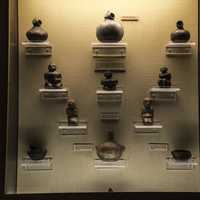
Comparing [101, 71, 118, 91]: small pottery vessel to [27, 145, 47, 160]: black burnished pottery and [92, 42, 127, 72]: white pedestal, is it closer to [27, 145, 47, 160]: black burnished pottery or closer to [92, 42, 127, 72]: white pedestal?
[92, 42, 127, 72]: white pedestal

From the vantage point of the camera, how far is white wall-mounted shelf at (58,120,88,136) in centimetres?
142

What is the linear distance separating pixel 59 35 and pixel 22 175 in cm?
53

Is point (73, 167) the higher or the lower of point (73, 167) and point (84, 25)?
the lower

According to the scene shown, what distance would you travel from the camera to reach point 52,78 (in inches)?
55.1

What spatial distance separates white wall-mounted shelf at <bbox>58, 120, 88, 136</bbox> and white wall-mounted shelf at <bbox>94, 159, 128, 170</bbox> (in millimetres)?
117

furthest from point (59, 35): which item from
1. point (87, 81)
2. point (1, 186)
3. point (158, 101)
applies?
point (1, 186)

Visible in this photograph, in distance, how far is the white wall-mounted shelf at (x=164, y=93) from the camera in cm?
142

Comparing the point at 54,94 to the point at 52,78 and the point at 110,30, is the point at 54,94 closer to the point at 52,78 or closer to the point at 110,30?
the point at 52,78

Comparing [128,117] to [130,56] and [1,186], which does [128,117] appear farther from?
[1,186]

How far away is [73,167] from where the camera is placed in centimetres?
144

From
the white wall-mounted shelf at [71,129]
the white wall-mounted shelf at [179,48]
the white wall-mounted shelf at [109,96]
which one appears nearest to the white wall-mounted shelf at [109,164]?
the white wall-mounted shelf at [71,129]

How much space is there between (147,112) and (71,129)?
0.28 meters

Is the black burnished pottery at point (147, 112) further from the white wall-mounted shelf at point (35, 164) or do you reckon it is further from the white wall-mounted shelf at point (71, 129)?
the white wall-mounted shelf at point (35, 164)

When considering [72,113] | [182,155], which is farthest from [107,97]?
[182,155]
